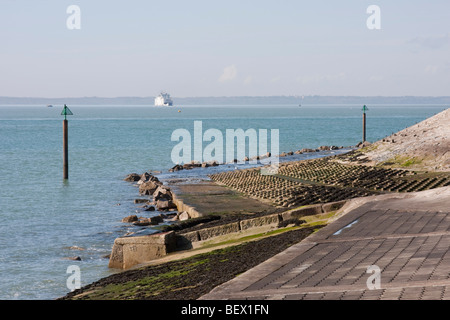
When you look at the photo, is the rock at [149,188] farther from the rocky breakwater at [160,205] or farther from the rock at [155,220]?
the rock at [155,220]

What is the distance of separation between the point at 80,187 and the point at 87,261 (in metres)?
26.3

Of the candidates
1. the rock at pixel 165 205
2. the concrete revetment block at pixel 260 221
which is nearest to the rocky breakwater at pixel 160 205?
the rock at pixel 165 205

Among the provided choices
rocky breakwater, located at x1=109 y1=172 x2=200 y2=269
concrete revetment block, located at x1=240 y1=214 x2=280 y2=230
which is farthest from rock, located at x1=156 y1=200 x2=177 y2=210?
concrete revetment block, located at x1=240 y1=214 x2=280 y2=230

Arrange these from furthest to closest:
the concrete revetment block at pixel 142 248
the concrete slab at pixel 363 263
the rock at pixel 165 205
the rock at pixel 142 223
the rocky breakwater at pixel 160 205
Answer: the rock at pixel 165 205, the rocky breakwater at pixel 160 205, the rock at pixel 142 223, the concrete revetment block at pixel 142 248, the concrete slab at pixel 363 263

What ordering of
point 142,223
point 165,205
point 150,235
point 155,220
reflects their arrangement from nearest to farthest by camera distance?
point 150,235, point 142,223, point 155,220, point 165,205

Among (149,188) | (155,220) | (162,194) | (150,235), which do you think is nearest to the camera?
(150,235)

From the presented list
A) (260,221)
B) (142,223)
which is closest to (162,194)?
(142,223)

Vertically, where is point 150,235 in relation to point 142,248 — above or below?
above

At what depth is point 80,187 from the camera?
46.8m

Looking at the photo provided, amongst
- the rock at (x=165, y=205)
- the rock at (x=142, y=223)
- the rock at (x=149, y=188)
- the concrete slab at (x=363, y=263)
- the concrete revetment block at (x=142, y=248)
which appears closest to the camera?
the concrete slab at (x=363, y=263)

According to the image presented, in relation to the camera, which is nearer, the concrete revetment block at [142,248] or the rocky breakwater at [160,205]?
the concrete revetment block at [142,248]

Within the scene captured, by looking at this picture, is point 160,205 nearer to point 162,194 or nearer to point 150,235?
point 162,194

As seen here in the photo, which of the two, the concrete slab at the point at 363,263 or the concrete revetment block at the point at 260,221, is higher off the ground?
the concrete slab at the point at 363,263

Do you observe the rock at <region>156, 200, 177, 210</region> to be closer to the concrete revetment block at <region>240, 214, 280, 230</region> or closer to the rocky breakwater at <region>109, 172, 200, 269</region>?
the rocky breakwater at <region>109, 172, 200, 269</region>
